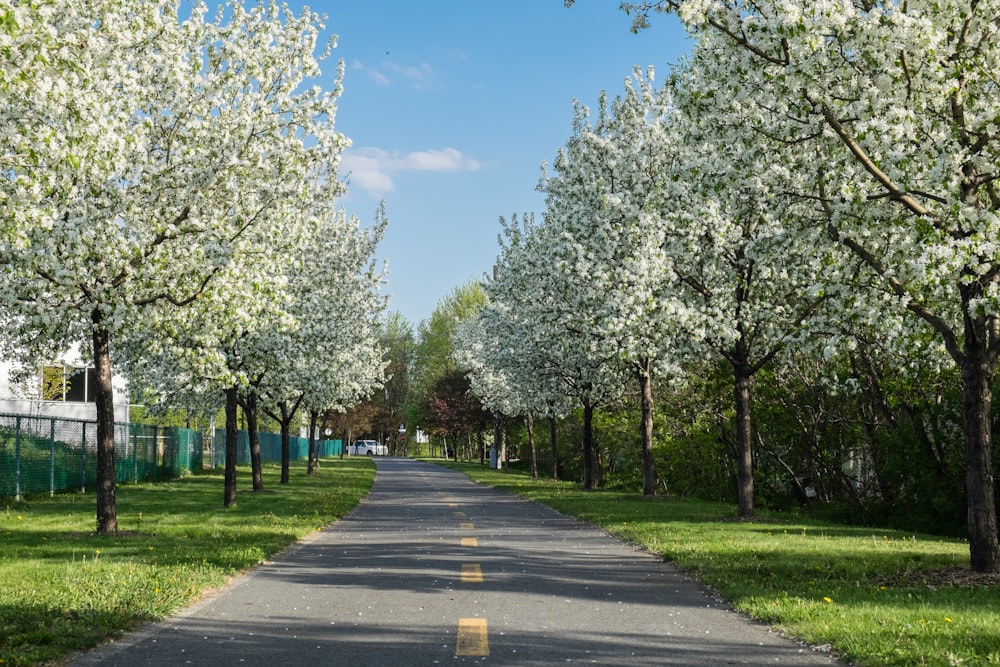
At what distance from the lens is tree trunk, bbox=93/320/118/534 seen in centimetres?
1562

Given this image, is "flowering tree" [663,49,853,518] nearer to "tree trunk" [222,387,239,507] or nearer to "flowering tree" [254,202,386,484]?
"flowering tree" [254,202,386,484]

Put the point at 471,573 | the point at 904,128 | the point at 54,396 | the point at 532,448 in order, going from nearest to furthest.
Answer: the point at 904,128 < the point at 471,573 < the point at 532,448 < the point at 54,396

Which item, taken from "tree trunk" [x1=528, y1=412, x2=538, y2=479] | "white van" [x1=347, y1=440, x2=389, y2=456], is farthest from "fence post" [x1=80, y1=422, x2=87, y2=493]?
"white van" [x1=347, y1=440, x2=389, y2=456]

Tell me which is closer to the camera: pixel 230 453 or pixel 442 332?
pixel 230 453

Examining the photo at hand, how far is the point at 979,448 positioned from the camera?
11734 millimetres

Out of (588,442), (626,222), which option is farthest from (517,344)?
(626,222)

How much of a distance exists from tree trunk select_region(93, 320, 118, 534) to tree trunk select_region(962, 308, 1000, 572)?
1207 centimetres

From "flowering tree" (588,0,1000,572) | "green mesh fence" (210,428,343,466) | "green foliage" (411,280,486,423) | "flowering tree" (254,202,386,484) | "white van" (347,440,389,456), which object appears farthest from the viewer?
"white van" (347,440,389,456)

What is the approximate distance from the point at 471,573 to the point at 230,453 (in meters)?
13.1

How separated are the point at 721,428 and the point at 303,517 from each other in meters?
14.2

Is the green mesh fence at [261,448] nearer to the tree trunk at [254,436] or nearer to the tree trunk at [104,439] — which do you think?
the tree trunk at [254,436]

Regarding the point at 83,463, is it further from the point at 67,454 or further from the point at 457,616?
the point at 457,616

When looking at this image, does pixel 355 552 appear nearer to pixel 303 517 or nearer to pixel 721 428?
pixel 303 517

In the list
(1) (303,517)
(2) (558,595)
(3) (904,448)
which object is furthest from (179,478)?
(2) (558,595)
